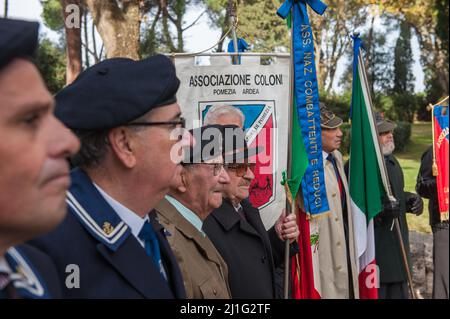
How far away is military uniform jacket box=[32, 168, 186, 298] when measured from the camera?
5.58ft

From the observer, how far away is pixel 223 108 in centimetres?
454

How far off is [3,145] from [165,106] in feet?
3.03

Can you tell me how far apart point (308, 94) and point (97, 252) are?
2639mm

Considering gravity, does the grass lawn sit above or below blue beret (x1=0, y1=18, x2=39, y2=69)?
below

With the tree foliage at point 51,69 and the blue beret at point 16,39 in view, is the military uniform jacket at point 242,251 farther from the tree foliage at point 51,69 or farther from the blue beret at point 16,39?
the tree foliage at point 51,69

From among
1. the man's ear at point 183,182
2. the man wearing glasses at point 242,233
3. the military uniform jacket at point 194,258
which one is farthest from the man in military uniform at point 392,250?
the military uniform jacket at point 194,258

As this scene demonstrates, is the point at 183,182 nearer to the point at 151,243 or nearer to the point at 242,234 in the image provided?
the point at 242,234

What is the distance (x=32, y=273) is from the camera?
1429mm

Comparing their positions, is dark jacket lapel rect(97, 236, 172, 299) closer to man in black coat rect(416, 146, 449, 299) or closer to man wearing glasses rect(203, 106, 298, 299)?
man wearing glasses rect(203, 106, 298, 299)

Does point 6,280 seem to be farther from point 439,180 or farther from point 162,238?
point 439,180

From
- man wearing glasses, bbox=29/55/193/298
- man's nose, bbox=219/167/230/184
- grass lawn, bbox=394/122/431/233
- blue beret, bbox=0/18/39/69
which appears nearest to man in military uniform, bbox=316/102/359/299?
man's nose, bbox=219/167/230/184

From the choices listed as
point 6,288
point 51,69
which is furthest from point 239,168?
point 51,69

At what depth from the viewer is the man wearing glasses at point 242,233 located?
10.1 ft
